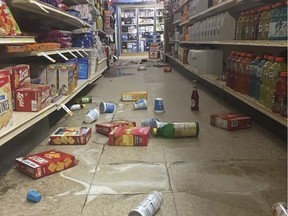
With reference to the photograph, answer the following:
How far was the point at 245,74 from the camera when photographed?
9.71ft

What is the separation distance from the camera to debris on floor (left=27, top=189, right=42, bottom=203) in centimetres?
158

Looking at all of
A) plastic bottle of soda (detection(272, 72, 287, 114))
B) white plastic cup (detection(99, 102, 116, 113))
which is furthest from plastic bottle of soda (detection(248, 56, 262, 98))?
white plastic cup (detection(99, 102, 116, 113))

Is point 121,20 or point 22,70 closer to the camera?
point 22,70

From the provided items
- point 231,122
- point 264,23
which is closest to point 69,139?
point 231,122

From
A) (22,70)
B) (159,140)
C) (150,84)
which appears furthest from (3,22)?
(150,84)

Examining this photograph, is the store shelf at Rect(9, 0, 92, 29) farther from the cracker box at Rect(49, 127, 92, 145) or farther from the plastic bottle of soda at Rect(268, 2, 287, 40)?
the plastic bottle of soda at Rect(268, 2, 287, 40)

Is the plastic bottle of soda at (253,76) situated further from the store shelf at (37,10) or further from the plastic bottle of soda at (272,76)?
the store shelf at (37,10)

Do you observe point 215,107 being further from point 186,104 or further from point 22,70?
point 22,70

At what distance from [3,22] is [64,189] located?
108cm

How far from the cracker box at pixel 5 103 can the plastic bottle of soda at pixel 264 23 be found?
1975 mm

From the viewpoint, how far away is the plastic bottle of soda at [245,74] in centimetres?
291

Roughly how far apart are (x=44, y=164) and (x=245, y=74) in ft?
6.57

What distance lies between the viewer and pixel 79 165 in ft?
6.64

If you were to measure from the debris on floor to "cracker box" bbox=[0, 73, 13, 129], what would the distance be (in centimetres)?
39
